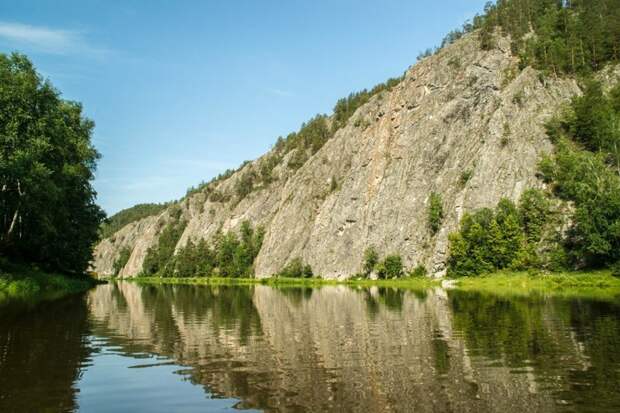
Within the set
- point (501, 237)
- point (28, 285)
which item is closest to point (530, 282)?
point (501, 237)

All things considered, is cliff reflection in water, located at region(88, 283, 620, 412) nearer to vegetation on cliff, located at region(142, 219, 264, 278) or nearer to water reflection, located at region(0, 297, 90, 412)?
water reflection, located at region(0, 297, 90, 412)

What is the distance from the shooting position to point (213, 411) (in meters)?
11.4

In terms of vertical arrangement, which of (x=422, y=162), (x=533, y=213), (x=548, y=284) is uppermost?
(x=422, y=162)

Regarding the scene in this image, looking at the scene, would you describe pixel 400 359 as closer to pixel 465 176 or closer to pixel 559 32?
pixel 465 176

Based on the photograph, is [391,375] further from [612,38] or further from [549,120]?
[612,38]

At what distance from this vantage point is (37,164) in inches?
1743

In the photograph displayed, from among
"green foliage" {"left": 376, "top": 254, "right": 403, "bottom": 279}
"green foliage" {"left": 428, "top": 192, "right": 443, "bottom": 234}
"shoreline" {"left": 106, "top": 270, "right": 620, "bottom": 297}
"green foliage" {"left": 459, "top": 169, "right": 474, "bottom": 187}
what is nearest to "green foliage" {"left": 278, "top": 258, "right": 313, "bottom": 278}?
"green foliage" {"left": 376, "top": 254, "right": 403, "bottom": 279}

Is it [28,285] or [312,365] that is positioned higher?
[28,285]

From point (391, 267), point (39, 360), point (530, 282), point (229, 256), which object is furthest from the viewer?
point (229, 256)

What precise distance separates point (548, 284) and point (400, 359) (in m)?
58.5

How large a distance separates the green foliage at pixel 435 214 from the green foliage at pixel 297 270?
3840 centimetres

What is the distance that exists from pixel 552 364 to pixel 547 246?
256 feet

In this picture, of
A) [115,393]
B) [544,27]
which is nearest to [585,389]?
[115,393]

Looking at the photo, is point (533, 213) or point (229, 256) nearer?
point (533, 213)
